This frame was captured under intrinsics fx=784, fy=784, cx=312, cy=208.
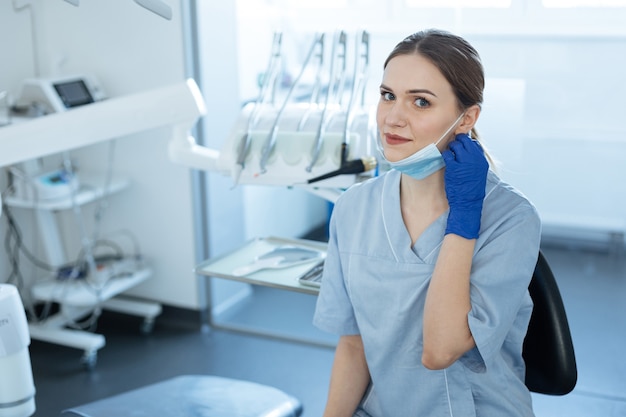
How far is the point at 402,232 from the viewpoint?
57.4 inches

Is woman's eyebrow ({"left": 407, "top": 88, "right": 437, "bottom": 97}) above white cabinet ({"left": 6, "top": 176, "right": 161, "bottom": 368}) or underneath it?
above

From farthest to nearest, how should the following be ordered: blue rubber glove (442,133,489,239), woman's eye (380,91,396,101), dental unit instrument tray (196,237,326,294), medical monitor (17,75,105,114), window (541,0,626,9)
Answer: medical monitor (17,75,105,114)
window (541,0,626,9)
dental unit instrument tray (196,237,326,294)
woman's eye (380,91,396,101)
blue rubber glove (442,133,489,239)

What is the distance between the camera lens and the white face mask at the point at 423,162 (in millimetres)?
1359

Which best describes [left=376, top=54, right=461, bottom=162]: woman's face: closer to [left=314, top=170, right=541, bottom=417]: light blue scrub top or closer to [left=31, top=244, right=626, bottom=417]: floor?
[left=314, top=170, right=541, bottom=417]: light blue scrub top

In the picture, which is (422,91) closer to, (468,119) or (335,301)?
(468,119)

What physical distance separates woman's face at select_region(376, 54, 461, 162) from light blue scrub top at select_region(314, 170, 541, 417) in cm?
13

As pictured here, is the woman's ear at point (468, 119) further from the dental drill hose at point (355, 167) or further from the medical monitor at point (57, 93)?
the medical monitor at point (57, 93)

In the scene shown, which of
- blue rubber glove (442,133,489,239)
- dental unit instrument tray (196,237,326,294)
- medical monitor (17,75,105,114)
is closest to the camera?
blue rubber glove (442,133,489,239)

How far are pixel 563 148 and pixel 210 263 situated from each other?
129 centimetres

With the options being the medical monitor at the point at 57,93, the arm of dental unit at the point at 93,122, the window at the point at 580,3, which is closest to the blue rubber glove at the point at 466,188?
the arm of dental unit at the point at 93,122

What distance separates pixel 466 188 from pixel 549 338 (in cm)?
35

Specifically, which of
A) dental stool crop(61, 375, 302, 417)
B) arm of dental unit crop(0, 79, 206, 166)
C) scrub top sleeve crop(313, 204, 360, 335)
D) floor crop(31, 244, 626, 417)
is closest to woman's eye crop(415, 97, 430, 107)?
scrub top sleeve crop(313, 204, 360, 335)

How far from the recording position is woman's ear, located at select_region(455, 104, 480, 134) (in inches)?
55.5

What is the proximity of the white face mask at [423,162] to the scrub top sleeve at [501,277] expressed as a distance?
0.15m
